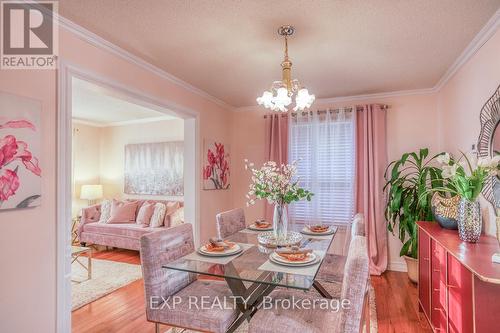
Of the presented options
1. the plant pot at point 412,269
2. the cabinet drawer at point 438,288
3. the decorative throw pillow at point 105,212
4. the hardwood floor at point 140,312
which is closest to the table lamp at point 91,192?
the decorative throw pillow at point 105,212

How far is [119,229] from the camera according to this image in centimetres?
468

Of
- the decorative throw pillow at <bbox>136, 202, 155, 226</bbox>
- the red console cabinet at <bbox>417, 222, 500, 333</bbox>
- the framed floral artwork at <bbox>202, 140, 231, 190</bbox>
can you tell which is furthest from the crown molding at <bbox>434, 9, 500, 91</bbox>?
the decorative throw pillow at <bbox>136, 202, 155, 226</bbox>

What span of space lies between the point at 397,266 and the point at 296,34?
3.33 m

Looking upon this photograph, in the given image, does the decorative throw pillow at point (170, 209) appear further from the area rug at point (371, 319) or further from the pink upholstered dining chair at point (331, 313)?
the pink upholstered dining chair at point (331, 313)

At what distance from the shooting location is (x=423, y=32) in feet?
7.32

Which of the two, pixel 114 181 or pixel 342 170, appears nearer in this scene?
pixel 342 170

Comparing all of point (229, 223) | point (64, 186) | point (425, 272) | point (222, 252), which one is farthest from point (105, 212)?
point (425, 272)

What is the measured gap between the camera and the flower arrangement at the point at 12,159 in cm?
171

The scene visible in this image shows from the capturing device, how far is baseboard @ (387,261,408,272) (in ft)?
12.5

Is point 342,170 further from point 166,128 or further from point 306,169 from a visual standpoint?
point 166,128

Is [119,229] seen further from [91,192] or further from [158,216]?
[91,192]

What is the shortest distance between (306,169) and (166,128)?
3.03m

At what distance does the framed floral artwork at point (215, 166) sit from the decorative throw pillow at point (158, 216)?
4.00ft

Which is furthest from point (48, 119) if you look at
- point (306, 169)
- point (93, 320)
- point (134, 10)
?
point (306, 169)
